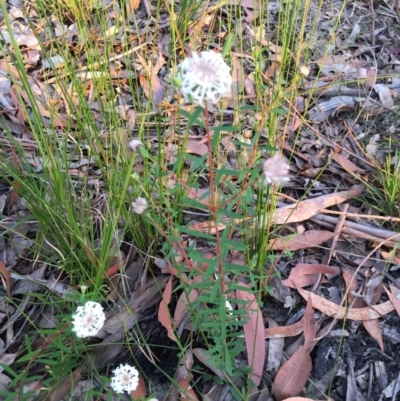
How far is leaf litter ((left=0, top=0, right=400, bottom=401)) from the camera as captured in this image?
1170 millimetres

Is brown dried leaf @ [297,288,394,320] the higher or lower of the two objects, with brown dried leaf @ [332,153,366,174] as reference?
lower

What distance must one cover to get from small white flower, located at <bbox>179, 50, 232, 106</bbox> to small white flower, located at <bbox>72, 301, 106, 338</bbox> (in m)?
0.48

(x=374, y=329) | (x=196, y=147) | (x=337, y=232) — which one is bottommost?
(x=374, y=329)

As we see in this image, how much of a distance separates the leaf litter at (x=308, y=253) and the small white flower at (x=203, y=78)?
34cm

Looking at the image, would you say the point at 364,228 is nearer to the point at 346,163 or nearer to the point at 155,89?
the point at 346,163

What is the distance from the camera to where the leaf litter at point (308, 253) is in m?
1.17

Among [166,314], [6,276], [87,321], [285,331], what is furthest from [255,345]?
[6,276]

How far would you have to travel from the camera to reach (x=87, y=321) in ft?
3.12

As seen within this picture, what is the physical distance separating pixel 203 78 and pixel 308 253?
2.68 ft

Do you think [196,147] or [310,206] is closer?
[310,206]

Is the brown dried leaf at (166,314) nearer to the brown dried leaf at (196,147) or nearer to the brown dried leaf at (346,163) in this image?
the brown dried leaf at (196,147)

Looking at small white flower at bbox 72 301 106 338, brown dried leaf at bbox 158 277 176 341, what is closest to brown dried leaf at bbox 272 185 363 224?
brown dried leaf at bbox 158 277 176 341

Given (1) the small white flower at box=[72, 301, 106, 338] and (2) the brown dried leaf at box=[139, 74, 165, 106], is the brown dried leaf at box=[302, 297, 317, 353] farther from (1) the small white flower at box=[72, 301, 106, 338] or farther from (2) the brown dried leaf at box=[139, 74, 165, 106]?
(2) the brown dried leaf at box=[139, 74, 165, 106]

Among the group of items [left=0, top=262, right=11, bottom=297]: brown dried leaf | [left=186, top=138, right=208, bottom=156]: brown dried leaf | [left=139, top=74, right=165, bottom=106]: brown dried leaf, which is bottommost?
[left=0, top=262, right=11, bottom=297]: brown dried leaf
